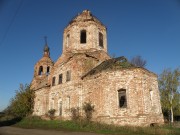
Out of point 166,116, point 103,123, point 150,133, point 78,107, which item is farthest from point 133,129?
point 166,116

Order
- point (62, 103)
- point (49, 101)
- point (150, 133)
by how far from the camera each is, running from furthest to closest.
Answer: point (49, 101)
point (62, 103)
point (150, 133)

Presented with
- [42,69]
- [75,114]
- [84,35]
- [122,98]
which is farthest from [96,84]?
[42,69]

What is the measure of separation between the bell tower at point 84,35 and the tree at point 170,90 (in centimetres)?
1132

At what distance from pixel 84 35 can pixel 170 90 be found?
50.6 feet

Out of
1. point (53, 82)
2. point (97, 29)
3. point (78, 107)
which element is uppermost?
point (97, 29)

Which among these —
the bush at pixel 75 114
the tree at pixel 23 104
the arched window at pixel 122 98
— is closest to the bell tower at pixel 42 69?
the tree at pixel 23 104

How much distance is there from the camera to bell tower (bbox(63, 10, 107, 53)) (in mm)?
21766

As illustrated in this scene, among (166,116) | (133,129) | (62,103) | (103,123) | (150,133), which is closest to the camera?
(150,133)

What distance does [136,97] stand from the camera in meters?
15.3

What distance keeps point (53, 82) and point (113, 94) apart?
974cm

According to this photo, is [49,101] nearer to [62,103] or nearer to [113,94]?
[62,103]

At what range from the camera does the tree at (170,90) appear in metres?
25.8

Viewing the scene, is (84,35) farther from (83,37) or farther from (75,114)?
(75,114)

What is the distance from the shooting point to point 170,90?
2655 centimetres
